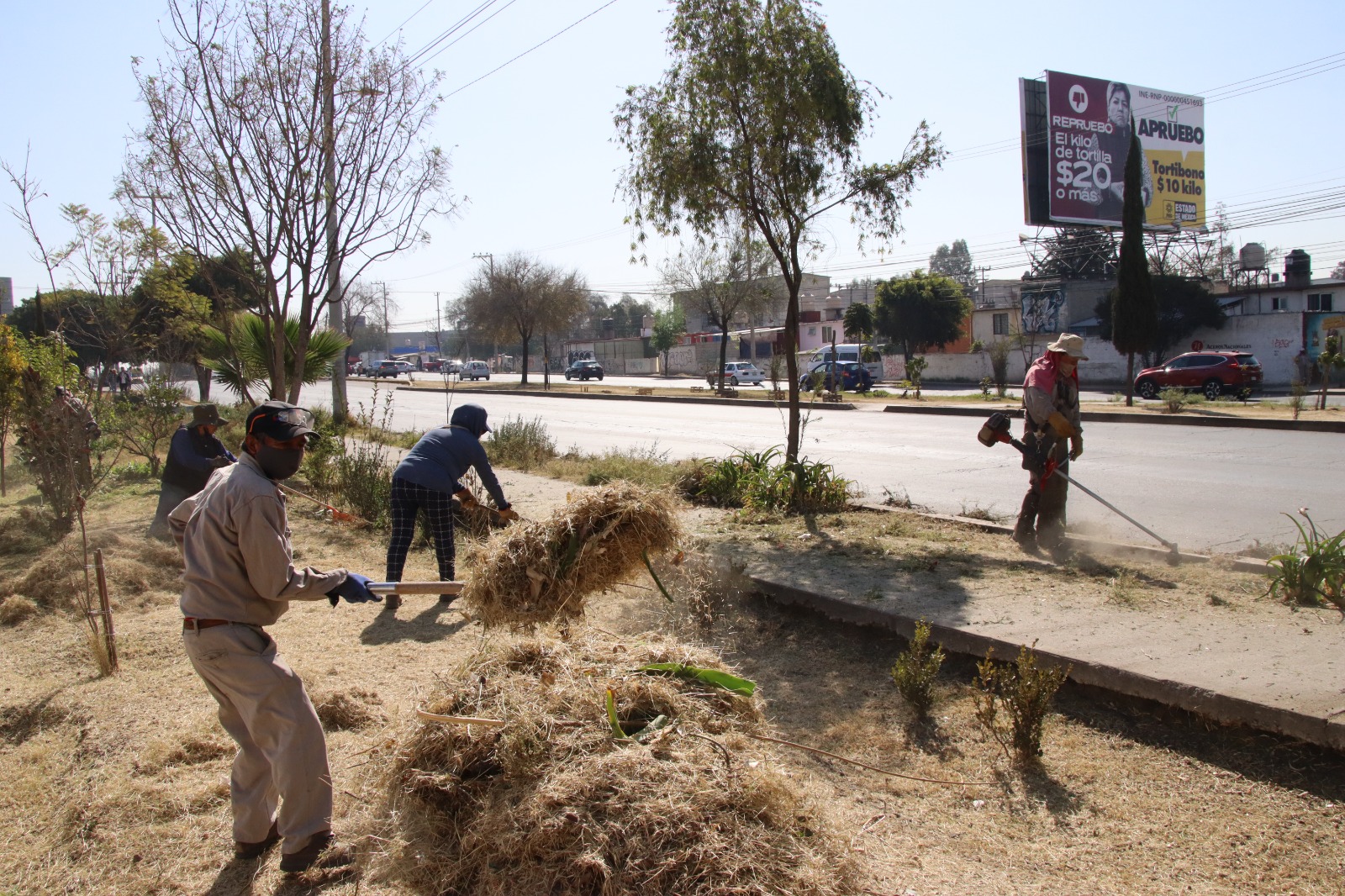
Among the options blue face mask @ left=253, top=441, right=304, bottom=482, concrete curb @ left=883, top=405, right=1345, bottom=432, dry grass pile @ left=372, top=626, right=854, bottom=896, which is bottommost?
dry grass pile @ left=372, top=626, right=854, bottom=896

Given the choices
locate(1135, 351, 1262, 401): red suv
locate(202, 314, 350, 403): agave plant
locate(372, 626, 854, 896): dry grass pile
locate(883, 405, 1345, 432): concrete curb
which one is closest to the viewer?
locate(372, 626, 854, 896): dry grass pile

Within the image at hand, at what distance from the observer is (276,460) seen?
330 cm

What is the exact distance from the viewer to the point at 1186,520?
29.1ft

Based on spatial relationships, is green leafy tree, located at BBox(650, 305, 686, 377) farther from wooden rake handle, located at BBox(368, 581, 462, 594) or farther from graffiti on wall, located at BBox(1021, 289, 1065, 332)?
wooden rake handle, located at BBox(368, 581, 462, 594)

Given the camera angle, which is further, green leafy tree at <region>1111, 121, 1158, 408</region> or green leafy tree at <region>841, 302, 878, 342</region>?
green leafy tree at <region>841, 302, 878, 342</region>

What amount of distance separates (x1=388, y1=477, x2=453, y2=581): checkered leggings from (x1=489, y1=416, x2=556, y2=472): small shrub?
260 inches

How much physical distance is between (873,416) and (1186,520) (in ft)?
49.7

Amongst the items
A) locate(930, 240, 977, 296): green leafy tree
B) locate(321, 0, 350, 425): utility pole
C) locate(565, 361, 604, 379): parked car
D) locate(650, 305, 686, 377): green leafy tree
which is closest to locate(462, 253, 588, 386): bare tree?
locate(565, 361, 604, 379): parked car

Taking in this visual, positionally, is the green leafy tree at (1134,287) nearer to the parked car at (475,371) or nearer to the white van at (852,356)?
the white van at (852,356)

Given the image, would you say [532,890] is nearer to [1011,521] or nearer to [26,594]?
[26,594]

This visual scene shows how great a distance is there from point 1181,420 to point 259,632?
20.5 metres

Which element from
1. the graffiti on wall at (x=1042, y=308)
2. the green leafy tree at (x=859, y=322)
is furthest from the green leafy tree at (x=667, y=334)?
the graffiti on wall at (x=1042, y=308)

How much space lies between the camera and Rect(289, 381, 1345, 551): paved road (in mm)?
8977

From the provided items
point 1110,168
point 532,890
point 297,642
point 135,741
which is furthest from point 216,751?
point 1110,168
